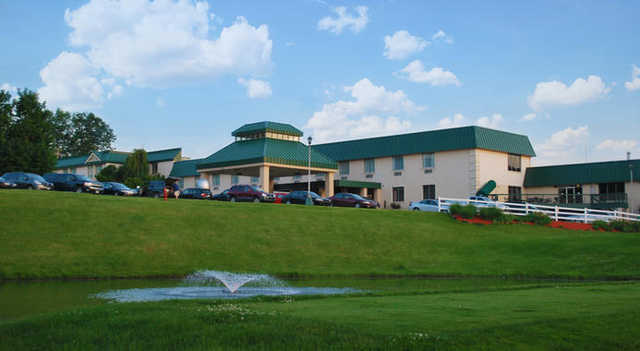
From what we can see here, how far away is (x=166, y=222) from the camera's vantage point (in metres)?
30.7

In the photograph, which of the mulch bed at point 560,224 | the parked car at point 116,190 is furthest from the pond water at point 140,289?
the parked car at point 116,190

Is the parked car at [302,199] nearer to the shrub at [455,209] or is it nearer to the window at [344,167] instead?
the shrub at [455,209]

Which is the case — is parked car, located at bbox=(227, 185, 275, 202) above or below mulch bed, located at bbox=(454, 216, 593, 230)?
above

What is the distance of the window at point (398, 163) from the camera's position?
61.8 meters

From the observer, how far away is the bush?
135 ft

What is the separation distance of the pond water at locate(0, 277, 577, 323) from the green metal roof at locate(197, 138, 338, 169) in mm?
29146

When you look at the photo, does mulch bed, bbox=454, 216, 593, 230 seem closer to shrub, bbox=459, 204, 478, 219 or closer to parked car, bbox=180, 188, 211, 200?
shrub, bbox=459, 204, 478, 219

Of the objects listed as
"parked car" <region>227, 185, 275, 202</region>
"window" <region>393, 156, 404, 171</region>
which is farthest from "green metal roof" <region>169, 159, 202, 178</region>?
"parked car" <region>227, 185, 275, 202</region>

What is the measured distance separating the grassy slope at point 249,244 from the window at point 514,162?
2480 centimetres

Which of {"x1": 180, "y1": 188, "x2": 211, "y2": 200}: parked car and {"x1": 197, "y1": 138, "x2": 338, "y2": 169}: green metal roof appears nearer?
{"x1": 180, "y1": 188, "x2": 211, "y2": 200}: parked car

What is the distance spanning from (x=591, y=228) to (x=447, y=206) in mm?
9739

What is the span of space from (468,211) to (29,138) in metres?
44.5

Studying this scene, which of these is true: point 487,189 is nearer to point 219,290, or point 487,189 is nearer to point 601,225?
point 601,225

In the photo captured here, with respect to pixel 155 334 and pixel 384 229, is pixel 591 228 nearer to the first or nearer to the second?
pixel 384 229
